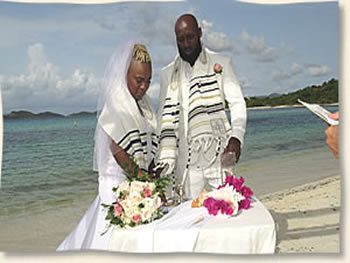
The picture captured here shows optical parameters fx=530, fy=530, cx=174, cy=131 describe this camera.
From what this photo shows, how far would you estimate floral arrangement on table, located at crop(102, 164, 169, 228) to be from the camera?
2924 millimetres

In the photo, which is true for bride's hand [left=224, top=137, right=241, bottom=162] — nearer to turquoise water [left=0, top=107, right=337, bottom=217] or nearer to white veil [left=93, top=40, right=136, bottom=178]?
white veil [left=93, top=40, right=136, bottom=178]

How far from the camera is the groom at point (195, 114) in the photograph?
3.84 metres

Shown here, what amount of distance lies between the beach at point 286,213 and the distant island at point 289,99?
17.6ft

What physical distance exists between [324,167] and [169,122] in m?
9.13

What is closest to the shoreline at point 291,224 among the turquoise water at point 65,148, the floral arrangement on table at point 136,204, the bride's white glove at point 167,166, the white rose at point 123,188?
the bride's white glove at point 167,166

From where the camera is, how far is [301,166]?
12.0 m

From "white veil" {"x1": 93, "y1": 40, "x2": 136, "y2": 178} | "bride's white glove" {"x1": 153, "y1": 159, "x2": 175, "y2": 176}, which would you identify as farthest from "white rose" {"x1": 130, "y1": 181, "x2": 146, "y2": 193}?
"bride's white glove" {"x1": 153, "y1": 159, "x2": 175, "y2": 176}

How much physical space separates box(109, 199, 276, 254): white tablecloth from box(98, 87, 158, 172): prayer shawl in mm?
592

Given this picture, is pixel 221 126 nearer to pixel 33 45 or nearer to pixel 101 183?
pixel 101 183

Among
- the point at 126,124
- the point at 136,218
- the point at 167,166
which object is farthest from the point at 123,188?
the point at 167,166

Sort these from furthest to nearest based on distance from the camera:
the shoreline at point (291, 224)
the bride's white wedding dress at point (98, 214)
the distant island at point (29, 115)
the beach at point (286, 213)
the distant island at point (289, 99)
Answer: the distant island at point (289, 99) < the distant island at point (29, 115) < the beach at point (286, 213) < the shoreline at point (291, 224) < the bride's white wedding dress at point (98, 214)

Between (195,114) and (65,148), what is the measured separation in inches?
590

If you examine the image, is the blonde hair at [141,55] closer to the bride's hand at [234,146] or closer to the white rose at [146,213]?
the bride's hand at [234,146]

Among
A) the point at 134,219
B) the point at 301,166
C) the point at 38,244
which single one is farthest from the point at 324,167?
the point at 134,219
